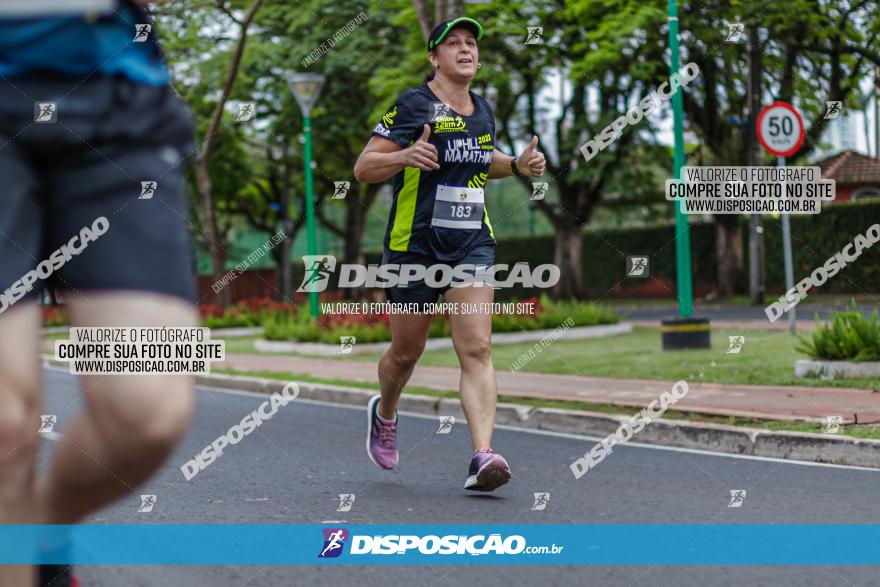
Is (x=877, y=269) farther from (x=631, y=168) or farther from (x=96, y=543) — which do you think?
(x=96, y=543)

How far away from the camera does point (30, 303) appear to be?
6.76 feet

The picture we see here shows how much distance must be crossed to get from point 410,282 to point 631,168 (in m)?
23.7

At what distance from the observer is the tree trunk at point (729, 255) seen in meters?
30.0

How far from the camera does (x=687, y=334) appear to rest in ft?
44.5

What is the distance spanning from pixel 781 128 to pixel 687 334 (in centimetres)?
262

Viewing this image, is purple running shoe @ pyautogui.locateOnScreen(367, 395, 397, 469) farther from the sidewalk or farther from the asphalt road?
the sidewalk

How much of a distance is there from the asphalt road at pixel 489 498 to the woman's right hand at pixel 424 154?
149 cm

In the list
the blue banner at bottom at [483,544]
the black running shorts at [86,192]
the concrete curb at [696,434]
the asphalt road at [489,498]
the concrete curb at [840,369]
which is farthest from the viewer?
the concrete curb at [840,369]

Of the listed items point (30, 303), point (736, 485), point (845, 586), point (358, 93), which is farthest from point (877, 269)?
point (30, 303)

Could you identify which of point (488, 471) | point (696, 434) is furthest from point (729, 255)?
point (488, 471)

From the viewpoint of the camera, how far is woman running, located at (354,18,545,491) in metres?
5.27

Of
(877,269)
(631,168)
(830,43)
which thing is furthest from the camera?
(631,168)
